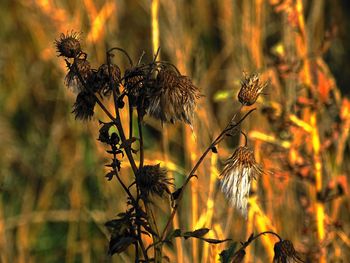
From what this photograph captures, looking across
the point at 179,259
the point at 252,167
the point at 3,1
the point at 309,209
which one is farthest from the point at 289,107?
the point at 3,1

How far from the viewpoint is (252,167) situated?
1.57 meters

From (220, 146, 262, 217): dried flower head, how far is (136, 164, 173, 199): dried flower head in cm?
13

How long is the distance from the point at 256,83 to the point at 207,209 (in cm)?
94

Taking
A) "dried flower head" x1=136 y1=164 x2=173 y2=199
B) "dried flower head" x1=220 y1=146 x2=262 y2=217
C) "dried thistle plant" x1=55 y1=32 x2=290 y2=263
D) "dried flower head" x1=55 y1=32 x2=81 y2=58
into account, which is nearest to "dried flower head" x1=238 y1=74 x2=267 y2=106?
"dried thistle plant" x1=55 y1=32 x2=290 y2=263

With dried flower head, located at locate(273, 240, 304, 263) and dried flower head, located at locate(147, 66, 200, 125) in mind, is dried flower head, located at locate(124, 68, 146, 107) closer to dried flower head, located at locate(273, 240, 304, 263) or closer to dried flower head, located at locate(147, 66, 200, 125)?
dried flower head, located at locate(147, 66, 200, 125)

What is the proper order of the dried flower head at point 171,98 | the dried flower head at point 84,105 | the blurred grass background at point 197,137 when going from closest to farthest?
the dried flower head at point 171,98 → the dried flower head at point 84,105 → the blurred grass background at point 197,137

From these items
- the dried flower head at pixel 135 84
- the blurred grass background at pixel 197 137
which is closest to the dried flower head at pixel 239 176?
the dried flower head at pixel 135 84

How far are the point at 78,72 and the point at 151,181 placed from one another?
0.27m

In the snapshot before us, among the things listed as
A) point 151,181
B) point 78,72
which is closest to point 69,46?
point 78,72

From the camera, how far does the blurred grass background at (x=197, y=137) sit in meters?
2.45

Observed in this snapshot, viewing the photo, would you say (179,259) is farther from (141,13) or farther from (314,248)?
(141,13)

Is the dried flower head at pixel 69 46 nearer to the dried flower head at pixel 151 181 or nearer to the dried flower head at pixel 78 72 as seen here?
the dried flower head at pixel 78 72

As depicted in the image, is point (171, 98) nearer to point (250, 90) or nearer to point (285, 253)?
point (250, 90)

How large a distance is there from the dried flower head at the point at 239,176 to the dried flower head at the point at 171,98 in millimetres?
138
